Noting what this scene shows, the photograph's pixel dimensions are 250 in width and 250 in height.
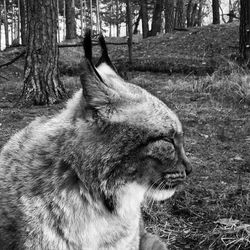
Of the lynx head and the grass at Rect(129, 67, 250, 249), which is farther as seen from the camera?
the grass at Rect(129, 67, 250, 249)

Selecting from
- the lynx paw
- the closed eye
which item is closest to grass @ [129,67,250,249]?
the lynx paw

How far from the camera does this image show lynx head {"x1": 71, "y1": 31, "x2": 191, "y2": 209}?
250cm

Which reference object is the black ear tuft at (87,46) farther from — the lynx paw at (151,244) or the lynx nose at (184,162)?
the lynx paw at (151,244)

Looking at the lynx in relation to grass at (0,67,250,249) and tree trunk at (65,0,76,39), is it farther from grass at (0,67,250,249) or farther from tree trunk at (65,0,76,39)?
tree trunk at (65,0,76,39)

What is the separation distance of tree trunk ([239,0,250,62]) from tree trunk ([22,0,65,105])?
4.70 metres

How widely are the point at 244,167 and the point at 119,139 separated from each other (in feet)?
9.57

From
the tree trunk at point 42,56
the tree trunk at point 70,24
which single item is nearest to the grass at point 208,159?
the tree trunk at point 42,56

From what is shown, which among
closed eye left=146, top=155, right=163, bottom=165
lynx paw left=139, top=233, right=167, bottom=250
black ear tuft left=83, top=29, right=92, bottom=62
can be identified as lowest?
lynx paw left=139, top=233, right=167, bottom=250

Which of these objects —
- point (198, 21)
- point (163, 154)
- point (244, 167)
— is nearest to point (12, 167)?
point (163, 154)

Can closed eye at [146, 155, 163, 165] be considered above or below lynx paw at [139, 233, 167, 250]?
above

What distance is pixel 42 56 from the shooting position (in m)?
7.52

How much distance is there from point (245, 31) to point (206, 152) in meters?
5.57

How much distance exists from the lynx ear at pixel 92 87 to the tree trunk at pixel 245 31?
8180 millimetres

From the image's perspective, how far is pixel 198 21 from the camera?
120 ft
